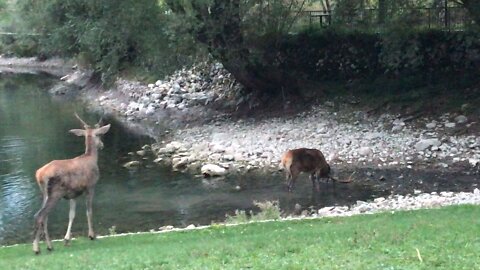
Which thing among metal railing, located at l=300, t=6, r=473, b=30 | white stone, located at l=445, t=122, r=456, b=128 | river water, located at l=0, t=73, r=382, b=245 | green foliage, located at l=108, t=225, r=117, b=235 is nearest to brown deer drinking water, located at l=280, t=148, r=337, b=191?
river water, located at l=0, t=73, r=382, b=245

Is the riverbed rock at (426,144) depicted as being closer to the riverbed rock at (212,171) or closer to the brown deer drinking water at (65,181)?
the riverbed rock at (212,171)

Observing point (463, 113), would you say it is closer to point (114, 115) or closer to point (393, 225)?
point (393, 225)

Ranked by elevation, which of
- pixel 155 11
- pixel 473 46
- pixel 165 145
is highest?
pixel 155 11

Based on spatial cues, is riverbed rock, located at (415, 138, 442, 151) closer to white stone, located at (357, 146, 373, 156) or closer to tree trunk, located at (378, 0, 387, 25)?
white stone, located at (357, 146, 373, 156)

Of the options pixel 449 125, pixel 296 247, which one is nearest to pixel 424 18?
pixel 449 125

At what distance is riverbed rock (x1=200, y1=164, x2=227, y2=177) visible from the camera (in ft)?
80.5

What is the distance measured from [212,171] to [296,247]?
13.4m

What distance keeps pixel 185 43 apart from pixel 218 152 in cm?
404

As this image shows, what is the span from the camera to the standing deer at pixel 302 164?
2166cm

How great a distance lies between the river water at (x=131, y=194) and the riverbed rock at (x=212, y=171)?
0.48m

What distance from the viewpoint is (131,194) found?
22469mm

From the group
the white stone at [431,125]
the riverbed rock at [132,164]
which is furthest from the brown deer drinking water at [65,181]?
the white stone at [431,125]

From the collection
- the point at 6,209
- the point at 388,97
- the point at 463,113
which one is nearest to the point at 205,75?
the point at 388,97

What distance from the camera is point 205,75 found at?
4012cm
